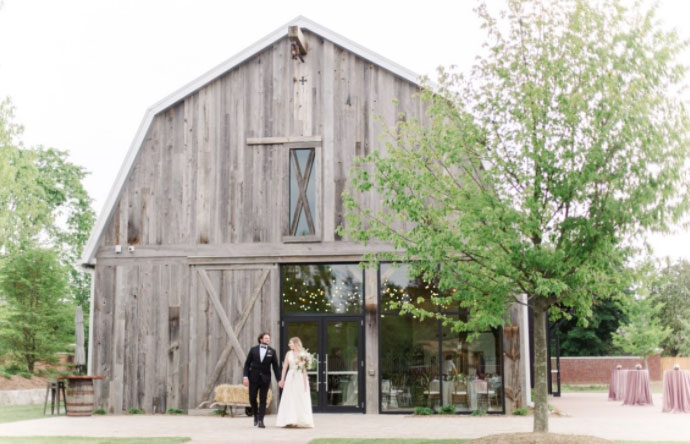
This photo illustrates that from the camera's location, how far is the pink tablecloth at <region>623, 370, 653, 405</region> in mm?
21922

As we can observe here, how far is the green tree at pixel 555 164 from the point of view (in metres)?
10.3

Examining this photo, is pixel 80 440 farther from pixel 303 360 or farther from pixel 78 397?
pixel 78 397

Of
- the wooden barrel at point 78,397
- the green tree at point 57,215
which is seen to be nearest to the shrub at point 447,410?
the wooden barrel at point 78,397

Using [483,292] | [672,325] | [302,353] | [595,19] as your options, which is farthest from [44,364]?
[672,325]

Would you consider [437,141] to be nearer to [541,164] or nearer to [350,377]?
[541,164]

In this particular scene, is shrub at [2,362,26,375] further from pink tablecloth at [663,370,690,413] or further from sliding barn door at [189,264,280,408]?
pink tablecloth at [663,370,690,413]

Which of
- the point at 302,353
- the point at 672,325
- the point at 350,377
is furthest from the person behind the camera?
the point at 672,325

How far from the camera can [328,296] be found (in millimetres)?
18891

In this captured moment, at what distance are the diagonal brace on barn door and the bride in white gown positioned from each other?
3265 mm

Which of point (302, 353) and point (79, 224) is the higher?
point (79, 224)

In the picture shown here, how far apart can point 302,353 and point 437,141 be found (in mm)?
5882

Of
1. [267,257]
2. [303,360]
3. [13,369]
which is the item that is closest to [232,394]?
[303,360]

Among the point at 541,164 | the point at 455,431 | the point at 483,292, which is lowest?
the point at 455,431

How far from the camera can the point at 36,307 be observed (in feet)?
100
